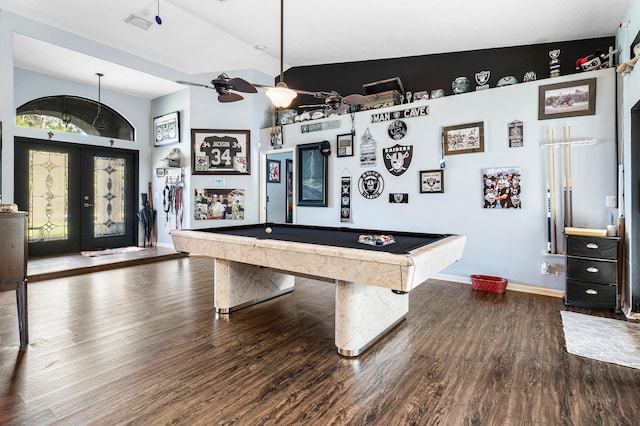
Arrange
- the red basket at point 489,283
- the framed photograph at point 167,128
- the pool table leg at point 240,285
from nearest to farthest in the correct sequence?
the pool table leg at point 240,285 < the red basket at point 489,283 < the framed photograph at point 167,128

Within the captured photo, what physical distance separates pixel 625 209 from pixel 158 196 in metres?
7.51

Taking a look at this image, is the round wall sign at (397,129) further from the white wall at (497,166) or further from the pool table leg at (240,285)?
the pool table leg at (240,285)

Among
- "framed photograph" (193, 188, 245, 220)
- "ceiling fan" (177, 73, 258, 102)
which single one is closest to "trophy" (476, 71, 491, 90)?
"ceiling fan" (177, 73, 258, 102)

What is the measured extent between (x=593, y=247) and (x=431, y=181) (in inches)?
77.0

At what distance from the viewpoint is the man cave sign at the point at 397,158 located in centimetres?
492

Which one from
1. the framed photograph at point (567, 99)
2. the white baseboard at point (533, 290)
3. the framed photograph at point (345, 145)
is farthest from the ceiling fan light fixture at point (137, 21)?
the white baseboard at point (533, 290)

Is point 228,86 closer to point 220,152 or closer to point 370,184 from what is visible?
point 370,184

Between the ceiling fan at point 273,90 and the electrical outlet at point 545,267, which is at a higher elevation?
the ceiling fan at point 273,90

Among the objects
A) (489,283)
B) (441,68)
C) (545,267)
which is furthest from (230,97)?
(545,267)

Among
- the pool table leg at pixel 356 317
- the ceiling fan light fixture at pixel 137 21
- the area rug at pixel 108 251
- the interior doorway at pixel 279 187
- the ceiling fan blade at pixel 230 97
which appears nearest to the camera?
the pool table leg at pixel 356 317

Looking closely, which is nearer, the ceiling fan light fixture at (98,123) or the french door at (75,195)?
the french door at (75,195)

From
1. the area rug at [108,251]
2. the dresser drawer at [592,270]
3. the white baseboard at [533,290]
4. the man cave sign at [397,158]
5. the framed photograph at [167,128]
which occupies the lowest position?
the white baseboard at [533,290]

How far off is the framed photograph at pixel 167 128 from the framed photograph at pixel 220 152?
1.67 feet

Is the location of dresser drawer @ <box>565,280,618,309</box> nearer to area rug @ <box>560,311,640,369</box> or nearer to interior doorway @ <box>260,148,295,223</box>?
area rug @ <box>560,311,640,369</box>
